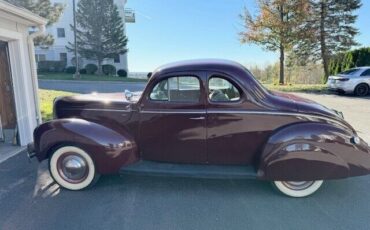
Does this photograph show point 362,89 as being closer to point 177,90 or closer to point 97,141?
point 177,90

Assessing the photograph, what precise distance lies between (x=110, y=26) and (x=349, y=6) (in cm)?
2250

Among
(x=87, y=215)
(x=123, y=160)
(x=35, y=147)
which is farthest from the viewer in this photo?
(x=35, y=147)

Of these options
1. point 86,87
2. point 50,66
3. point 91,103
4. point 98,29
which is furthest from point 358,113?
point 50,66

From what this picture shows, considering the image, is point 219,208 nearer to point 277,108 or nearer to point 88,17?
point 277,108

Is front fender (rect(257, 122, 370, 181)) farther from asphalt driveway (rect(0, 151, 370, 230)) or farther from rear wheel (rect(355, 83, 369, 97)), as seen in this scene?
rear wheel (rect(355, 83, 369, 97))

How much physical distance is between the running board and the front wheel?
408mm

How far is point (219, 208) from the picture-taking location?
359 centimetres

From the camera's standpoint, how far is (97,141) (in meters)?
3.97

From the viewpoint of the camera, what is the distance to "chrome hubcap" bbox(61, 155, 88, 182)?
410 cm

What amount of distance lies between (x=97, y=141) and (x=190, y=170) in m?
1.31

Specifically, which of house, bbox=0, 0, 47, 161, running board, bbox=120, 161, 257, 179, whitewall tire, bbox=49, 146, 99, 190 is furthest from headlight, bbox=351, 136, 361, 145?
house, bbox=0, 0, 47, 161

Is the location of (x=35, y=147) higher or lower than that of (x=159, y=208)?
higher

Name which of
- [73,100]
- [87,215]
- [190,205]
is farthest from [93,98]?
[190,205]

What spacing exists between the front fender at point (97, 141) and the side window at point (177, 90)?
72cm
